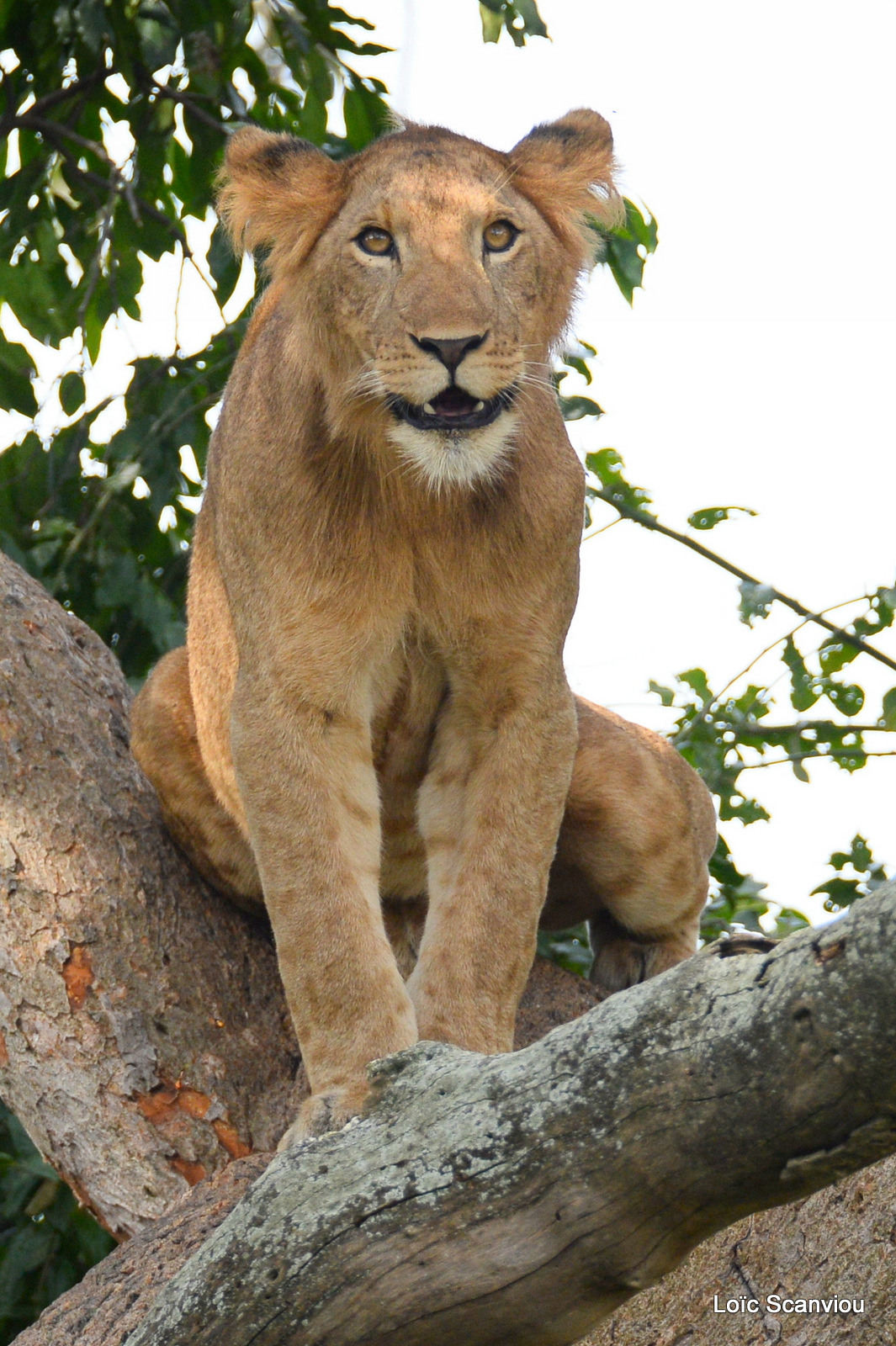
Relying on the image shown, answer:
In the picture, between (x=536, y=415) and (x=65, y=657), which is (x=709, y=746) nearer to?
(x=536, y=415)

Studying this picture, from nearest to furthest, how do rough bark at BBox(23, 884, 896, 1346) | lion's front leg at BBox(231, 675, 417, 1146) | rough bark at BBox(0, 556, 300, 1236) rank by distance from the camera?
rough bark at BBox(23, 884, 896, 1346), lion's front leg at BBox(231, 675, 417, 1146), rough bark at BBox(0, 556, 300, 1236)

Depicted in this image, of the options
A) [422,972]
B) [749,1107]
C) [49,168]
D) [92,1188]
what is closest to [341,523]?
[422,972]

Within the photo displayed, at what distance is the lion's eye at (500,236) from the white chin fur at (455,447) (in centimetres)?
46

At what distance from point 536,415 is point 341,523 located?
601 millimetres

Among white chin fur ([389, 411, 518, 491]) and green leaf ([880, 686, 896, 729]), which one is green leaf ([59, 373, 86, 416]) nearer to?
white chin fur ([389, 411, 518, 491])

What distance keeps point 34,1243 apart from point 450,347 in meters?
3.70

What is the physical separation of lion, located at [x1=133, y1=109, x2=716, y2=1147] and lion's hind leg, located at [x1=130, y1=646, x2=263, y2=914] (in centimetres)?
22

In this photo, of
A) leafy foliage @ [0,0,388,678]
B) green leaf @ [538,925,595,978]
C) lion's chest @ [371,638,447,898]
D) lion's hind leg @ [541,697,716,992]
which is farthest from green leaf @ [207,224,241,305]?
green leaf @ [538,925,595,978]

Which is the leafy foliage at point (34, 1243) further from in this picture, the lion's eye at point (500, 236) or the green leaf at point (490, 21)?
the green leaf at point (490, 21)

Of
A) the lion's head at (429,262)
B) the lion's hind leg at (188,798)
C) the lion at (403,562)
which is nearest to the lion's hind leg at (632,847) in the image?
the lion at (403,562)

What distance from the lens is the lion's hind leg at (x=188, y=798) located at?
436 centimetres

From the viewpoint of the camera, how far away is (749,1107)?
79.8 inches

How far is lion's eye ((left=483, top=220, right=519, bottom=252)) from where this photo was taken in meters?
3.63

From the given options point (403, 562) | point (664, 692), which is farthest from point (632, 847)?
point (403, 562)
